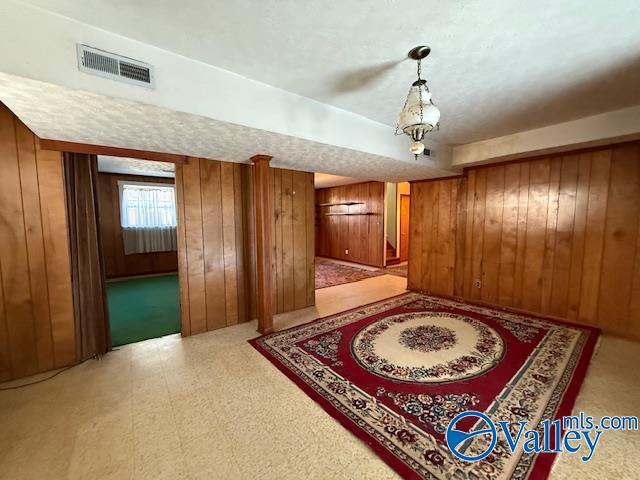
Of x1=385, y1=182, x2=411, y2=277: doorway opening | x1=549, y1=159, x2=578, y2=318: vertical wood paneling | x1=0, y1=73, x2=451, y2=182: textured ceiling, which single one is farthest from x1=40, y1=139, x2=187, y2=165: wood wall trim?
x1=385, y1=182, x2=411, y2=277: doorway opening

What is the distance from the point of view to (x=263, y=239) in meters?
2.88

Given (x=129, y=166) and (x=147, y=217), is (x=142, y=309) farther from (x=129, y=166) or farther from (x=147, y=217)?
(x=147, y=217)

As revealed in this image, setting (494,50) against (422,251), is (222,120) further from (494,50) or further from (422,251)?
(422,251)

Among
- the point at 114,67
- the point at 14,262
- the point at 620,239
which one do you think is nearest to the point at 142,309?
the point at 14,262

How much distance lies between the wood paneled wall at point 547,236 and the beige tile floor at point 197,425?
0.79 metres

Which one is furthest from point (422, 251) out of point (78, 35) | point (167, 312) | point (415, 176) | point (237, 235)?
point (78, 35)

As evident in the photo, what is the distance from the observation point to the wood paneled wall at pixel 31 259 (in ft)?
6.95

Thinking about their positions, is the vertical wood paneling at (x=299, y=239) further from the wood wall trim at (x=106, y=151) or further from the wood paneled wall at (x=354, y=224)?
the wood paneled wall at (x=354, y=224)

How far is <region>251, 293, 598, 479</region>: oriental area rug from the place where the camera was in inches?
55.4

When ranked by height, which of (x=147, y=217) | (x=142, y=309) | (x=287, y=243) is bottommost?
(x=142, y=309)

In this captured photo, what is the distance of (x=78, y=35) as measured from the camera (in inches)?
54.1

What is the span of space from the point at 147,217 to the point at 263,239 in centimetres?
456

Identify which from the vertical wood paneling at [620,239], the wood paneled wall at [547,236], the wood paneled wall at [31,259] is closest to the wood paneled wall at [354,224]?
the wood paneled wall at [547,236]

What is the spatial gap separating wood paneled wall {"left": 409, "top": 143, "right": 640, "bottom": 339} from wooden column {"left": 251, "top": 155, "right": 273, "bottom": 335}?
9.73ft
